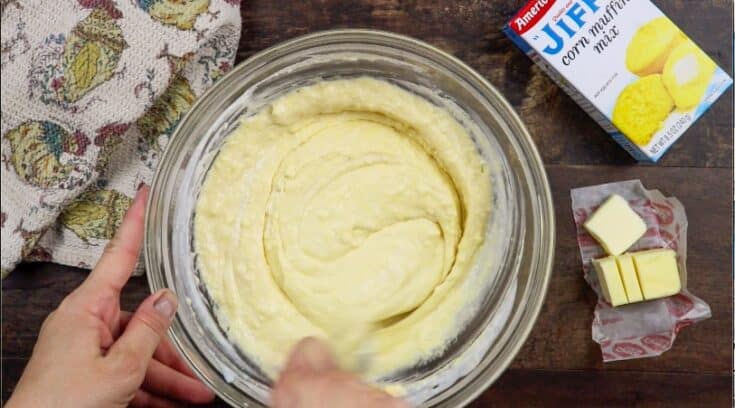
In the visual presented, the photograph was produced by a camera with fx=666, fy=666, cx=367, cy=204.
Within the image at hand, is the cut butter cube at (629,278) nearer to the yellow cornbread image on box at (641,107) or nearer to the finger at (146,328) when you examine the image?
the yellow cornbread image on box at (641,107)

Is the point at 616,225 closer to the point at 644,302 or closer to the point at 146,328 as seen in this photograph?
the point at 644,302

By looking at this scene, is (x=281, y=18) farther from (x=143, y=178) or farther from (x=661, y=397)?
(x=661, y=397)

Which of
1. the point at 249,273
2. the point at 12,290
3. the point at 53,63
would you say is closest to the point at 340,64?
the point at 249,273

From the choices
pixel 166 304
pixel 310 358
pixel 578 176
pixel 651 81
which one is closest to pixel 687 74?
pixel 651 81

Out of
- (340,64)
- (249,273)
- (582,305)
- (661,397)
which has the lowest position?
(661,397)

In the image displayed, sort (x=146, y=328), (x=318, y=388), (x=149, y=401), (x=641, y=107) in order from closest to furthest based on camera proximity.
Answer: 1. (x=318, y=388)
2. (x=146, y=328)
3. (x=641, y=107)
4. (x=149, y=401)

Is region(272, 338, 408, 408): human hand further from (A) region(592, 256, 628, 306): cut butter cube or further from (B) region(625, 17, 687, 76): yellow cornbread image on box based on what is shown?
(B) region(625, 17, 687, 76): yellow cornbread image on box

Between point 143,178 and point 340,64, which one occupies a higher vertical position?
point 340,64

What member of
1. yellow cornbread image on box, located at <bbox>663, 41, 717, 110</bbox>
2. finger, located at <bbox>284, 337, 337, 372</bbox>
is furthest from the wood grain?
finger, located at <bbox>284, 337, 337, 372</bbox>
